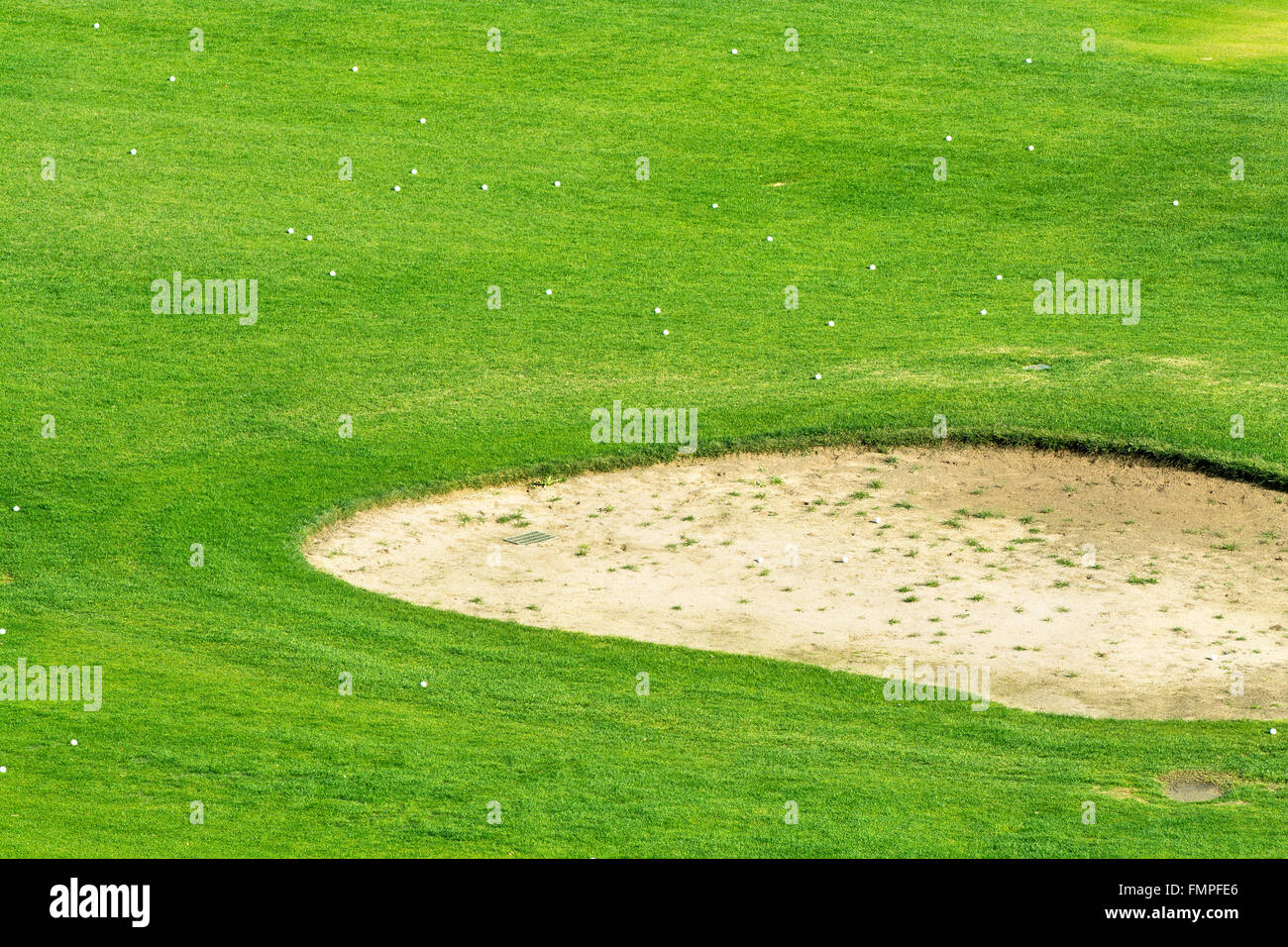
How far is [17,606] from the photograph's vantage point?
→ 17672 mm

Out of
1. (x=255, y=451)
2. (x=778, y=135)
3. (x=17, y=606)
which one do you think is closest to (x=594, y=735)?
(x=17, y=606)

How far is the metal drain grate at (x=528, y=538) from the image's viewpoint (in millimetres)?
19875

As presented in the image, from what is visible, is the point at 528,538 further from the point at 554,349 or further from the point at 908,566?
the point at 554,349

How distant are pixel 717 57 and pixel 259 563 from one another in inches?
727

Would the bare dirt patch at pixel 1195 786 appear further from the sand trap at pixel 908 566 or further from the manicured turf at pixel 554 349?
the sand trap at pixel 908 566

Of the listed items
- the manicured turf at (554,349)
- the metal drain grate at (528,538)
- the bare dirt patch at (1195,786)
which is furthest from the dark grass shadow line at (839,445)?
the bare dirt patch at (1195,786)

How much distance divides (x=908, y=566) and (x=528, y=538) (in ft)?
14.5

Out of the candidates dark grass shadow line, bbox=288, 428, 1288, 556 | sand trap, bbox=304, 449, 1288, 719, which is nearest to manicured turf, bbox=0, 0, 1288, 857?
dark grass shadow line, bbox=288, 428, 1288, 556

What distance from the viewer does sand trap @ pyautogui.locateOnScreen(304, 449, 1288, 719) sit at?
56.0 feet

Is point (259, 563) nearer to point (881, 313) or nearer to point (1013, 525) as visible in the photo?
point (1013, 525)

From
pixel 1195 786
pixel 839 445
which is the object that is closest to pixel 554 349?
pixel 839 445

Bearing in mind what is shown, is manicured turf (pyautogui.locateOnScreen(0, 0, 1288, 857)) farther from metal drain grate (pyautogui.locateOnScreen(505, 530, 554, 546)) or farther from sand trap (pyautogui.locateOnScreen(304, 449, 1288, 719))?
metal drain grate (pyautogui.locateOnScreen(505, 530, 554, 546))

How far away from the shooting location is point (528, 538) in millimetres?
19984

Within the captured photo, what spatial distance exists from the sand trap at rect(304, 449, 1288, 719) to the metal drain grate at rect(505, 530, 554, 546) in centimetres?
15
